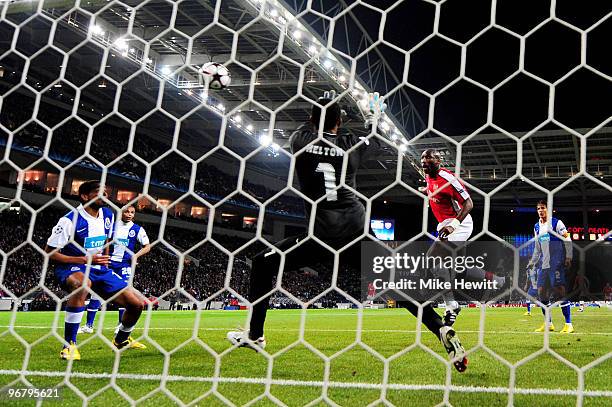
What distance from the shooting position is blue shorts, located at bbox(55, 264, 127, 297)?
3666 millimetres

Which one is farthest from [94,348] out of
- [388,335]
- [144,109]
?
[144,109]

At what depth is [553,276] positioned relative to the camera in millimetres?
5820

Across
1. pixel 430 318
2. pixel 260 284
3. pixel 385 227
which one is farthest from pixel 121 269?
pixel 385 227

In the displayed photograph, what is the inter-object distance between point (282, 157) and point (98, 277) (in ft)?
51.7

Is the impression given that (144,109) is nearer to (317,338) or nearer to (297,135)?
(317,338)

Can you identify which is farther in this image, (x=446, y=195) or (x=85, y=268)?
(x=85, y=268)

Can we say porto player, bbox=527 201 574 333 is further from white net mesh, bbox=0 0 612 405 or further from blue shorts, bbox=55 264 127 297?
blue shorts, bbox=55 264 127 297

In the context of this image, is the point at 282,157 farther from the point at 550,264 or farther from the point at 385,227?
the point at 550,264

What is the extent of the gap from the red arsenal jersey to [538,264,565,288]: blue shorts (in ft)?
8.96

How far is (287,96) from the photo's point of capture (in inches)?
667

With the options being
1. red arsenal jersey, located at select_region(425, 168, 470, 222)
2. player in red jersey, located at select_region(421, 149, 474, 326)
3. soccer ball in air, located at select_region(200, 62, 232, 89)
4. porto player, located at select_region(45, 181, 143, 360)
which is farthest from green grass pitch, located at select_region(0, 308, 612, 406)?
soccer ball in air, located at select_region(200, 62, 232, 89)

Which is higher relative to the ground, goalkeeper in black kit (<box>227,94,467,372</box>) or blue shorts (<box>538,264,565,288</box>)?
goalkeeper in black kit (<box>227,94,467,372</box>)

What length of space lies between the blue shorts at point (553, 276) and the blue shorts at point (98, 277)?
14.9 ft

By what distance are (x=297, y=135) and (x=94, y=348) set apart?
2681mm
